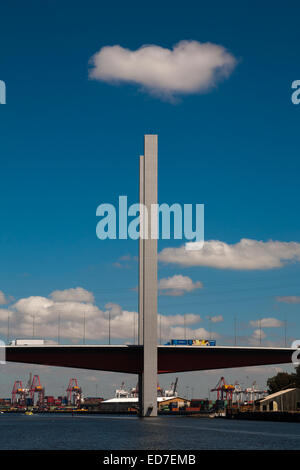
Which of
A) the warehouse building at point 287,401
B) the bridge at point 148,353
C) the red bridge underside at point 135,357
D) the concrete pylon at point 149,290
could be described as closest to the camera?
the concrete pylon at point 149,290

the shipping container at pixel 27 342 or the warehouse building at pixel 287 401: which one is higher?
the shipping container at pixel 27 342

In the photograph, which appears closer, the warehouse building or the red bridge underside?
the red bridge underside

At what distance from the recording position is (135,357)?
119 m

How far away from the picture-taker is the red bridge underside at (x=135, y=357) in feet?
392

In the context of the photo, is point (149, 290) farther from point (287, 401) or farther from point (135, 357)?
point (287, 401)

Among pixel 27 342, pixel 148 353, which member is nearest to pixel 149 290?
pixel 148 353

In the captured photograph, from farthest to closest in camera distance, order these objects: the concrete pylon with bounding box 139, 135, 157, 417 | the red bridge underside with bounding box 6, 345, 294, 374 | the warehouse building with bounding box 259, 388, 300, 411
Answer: the warehouse building with bounding box 259, 388, 300, 411 → the red bridge underside with bounding box 6, 345, 294, 374 → the concrete pylon with bounding box 139, 135, 157, 417

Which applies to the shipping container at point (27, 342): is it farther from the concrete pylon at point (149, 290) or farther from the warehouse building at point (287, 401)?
the warehouse building at point (287, 401)

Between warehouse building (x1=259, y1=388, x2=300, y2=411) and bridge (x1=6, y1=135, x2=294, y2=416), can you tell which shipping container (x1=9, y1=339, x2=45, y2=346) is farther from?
warehouse building (x1=259, y1=388, x2=300, y2=411)

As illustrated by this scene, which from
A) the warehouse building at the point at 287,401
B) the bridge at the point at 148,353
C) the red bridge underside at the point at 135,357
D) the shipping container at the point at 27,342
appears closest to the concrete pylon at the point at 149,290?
the bridge at the point at 148,353

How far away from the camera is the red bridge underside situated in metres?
119

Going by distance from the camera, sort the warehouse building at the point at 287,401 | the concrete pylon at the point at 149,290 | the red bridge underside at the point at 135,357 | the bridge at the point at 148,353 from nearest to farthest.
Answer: the concrete pylon at the point at 149,290 → the bridge at the point at 148,353 → the red bridge underside at the point at 135,357 → the warehouse building at the point at 287,401

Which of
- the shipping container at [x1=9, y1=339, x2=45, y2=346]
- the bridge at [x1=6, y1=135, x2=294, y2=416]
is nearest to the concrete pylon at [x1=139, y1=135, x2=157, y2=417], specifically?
the bridge at [x1=6, y1=135, x2=294, y2=416]
